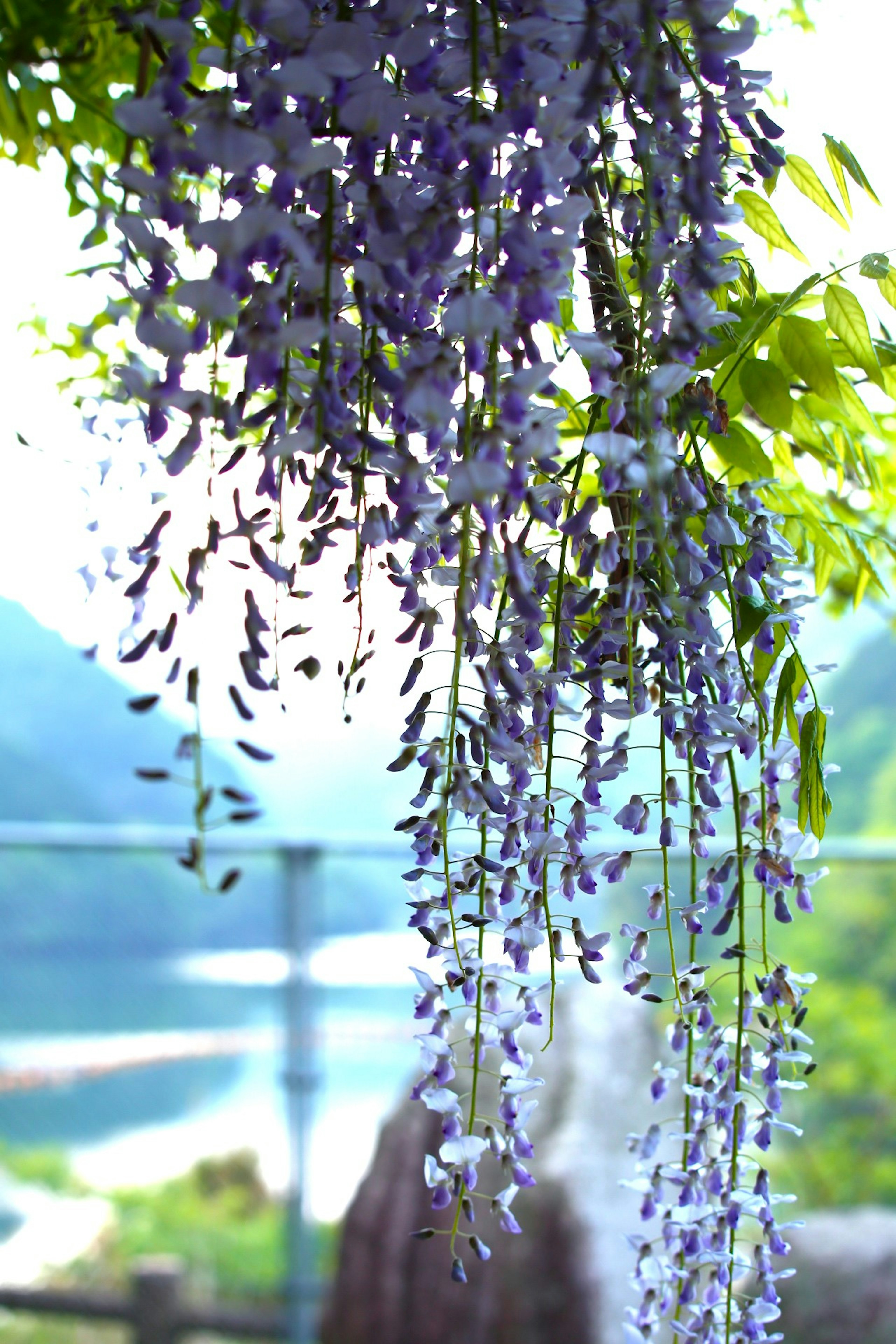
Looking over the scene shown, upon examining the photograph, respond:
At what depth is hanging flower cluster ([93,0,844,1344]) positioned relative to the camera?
0.36 m

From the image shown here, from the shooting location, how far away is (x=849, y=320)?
0.50 metres

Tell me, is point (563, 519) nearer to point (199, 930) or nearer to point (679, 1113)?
point (679, 1113)

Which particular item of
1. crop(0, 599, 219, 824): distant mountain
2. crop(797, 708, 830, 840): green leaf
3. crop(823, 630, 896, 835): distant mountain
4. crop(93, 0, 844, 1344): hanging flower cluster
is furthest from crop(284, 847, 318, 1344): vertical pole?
crop(823, 630, 896, 835): distant mountain

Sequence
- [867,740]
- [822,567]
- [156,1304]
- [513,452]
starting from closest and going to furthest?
1. [513,452]
2. [822,567]
3. [156,1304]
4. [867,740]

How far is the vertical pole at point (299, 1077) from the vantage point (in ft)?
A: 6.82

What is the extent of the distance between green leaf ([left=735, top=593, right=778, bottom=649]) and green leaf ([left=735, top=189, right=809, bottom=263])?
16 cm

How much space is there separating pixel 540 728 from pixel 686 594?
8cm

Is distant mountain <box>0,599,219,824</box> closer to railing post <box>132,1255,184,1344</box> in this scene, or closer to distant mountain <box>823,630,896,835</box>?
railing post <box>132,1255,184,1344</box>

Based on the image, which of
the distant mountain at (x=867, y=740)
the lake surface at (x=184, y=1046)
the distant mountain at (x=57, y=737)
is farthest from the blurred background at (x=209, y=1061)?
the distant mountain at (x=867, y=740)

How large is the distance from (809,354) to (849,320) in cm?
2

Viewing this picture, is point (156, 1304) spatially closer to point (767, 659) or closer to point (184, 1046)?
point (184, 1046)

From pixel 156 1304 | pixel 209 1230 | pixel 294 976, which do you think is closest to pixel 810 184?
pixel 294 976

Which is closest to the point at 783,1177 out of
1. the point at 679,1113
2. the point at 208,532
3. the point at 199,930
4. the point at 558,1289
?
the point at 679,1113

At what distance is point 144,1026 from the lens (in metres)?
2.24
